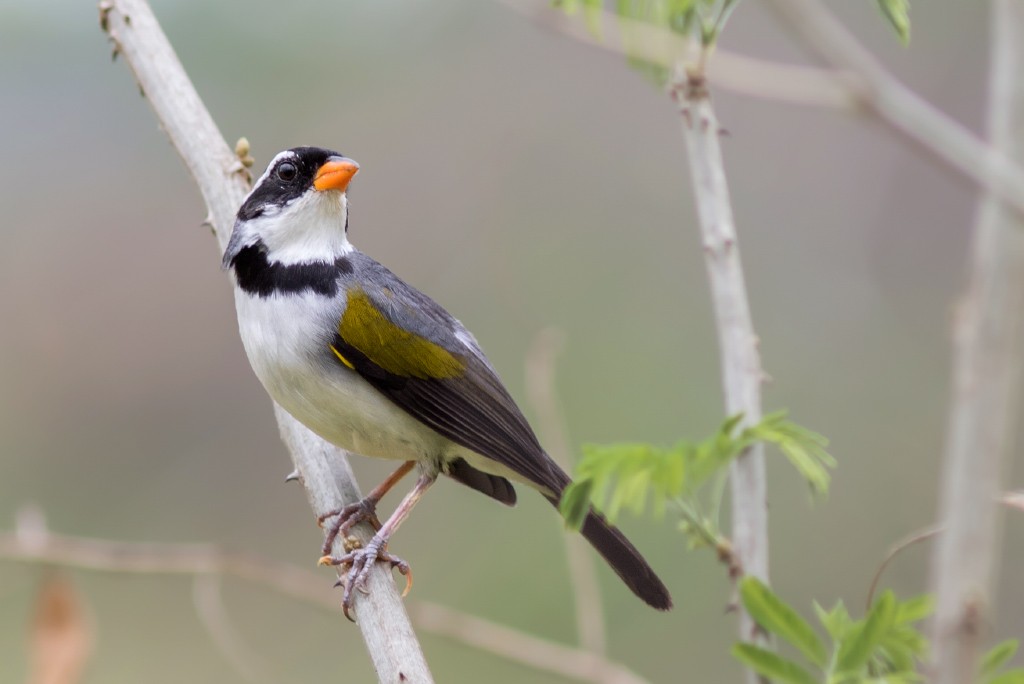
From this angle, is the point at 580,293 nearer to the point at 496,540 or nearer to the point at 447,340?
the point at 496,540

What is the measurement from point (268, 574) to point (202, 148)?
1.33 meters

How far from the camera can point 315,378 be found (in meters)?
3.40

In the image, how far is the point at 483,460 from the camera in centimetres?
362

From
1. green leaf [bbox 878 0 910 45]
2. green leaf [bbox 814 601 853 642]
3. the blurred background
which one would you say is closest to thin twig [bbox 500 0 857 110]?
green leaf [bbox 878 0 910 45]

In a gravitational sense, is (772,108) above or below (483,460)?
above

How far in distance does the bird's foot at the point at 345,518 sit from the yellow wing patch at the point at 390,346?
41 centimetres

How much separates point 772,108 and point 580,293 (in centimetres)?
190

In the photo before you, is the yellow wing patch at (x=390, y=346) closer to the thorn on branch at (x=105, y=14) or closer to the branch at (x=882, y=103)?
the thorn on branch at (x=105, y=14)

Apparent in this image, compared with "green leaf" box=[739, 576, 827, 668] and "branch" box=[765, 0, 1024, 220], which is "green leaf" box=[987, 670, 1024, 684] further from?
"branch" box=[765, 0, 1024, 220]

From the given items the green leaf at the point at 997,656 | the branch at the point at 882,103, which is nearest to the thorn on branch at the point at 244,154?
the green leaf at the point at 997,656

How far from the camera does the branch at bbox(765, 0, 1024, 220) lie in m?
0.89

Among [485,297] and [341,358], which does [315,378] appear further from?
[485,297]

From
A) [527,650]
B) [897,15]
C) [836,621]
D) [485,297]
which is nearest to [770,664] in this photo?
[836,621]

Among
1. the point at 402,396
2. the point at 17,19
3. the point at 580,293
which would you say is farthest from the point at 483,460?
the point at 17,19
